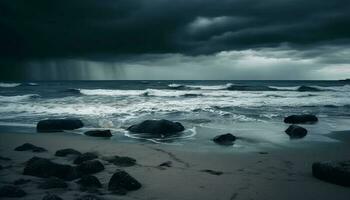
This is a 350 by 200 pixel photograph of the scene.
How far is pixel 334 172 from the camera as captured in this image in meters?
5.38

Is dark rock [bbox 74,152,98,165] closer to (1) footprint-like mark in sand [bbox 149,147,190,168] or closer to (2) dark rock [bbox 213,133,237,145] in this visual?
(1) footprint-like mark in sand [bbox 149,147,190,168]

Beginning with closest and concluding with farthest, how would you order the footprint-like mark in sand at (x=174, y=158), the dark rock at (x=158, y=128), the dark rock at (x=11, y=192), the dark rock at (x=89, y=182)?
the dark rock at (x=11, y=192) < the dark rock at (x=89, y=182) < the footprint-like mark in sand at (x=174, y=158) < the dark rock at (x=158, y=128)

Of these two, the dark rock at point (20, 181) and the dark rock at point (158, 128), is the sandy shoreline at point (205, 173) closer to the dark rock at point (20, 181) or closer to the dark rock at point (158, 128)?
the dark rock at point (20, 181)

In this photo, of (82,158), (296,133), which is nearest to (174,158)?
(82,158)

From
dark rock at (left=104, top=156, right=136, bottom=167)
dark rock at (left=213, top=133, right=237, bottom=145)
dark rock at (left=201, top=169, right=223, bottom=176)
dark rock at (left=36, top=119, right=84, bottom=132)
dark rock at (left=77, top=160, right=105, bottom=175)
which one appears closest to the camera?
dark rock at (left=77, top=160, right=105, bottom=175)

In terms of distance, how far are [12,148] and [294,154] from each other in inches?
262

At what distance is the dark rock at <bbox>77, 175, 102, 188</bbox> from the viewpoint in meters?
4.88

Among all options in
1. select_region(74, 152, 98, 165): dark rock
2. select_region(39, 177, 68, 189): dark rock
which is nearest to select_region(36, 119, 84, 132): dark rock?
select_region(74, 152, 98, 165): dark rock

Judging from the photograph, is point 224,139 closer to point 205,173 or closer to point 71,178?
point 205,173

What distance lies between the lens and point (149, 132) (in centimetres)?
1027

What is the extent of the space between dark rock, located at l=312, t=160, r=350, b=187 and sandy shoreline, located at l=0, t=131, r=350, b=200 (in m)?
0.12

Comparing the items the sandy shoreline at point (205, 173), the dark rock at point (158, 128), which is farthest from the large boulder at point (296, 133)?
the dark rock at point (158, 128)

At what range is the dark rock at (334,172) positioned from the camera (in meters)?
5.22

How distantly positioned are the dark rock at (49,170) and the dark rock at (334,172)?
408 cm
